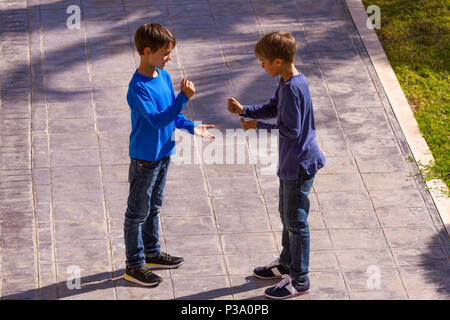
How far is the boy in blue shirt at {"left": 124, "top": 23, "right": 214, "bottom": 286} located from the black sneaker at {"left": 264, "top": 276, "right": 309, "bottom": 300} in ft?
2.72

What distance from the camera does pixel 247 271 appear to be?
608 centimetres

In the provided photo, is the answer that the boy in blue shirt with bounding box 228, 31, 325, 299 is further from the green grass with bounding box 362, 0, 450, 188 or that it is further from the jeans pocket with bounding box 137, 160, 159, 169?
the green grass with bounding box 362, 0, 450, 188

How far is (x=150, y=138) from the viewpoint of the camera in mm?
5332

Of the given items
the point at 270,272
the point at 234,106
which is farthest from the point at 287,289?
the point at 234,106

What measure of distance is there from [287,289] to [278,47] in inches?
75.0

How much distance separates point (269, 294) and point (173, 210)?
1.37 metres

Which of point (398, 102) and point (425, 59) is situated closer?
point (398, 102)

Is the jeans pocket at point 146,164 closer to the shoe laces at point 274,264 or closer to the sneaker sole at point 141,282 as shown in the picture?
the sneaker sole at point 141,282

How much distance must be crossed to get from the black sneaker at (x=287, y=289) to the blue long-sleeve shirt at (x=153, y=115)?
133 centimetres

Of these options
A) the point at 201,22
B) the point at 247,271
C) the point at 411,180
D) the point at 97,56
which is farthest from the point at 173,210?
the point at 201,22

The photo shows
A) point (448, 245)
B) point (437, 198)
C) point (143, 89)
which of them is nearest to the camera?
point (143, 89)

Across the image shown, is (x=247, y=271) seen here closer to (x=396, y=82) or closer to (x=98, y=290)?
(x=98, y=290)

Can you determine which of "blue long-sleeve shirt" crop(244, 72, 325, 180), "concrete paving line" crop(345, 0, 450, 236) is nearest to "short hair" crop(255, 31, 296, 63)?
"blue long-sleeve shirt" crop(244, 72, 325, 180)

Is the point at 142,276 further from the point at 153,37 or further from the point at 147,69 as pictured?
the point at 153,37
